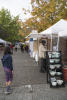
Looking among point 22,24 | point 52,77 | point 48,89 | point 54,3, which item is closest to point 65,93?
point 48,89

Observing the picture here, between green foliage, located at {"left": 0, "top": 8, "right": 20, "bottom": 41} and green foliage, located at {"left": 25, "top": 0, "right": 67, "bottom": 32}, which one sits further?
green foliage, located at {"left": 0, "top": 8, "right": 20, "bottom": 41}

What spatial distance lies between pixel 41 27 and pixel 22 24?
159 inches

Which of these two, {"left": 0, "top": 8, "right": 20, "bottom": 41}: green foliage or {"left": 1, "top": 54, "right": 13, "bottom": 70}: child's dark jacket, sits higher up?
{"left": 0, "top": 8, "right": 20, "bottom": 41}: green foliage

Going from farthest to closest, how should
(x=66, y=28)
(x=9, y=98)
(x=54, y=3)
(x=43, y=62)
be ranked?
(x=54, y=3)
(x=43, y=62)
(x=66, y=28)
(x=9, y=98)

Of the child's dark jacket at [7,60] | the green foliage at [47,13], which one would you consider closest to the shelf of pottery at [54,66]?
the child's dark jacket at [7,60]

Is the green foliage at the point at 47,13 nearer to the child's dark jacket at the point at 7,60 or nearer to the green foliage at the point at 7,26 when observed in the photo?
the child's dark jacket at the point at 7,60

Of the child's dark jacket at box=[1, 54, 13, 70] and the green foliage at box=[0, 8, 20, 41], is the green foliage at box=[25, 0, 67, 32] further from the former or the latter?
the green foliage at box=[0, 8, 20, 41]

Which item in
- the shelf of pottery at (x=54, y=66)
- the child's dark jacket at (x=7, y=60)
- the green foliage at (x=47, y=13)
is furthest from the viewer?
the green foliage at (x=47, y=13)

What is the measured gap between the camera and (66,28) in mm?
7219

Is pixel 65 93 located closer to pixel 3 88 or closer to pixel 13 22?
pixel 3 88

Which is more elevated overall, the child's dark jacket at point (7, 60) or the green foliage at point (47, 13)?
the green foliage at point (47, 13)

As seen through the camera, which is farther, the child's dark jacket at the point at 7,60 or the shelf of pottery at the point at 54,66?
the shelf of pottery at the point at 54,66

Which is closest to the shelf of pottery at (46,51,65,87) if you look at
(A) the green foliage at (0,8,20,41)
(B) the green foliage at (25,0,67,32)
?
(B) the green foliage at (25,0,67,32)

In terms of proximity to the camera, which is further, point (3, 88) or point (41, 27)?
point (41, 27)
